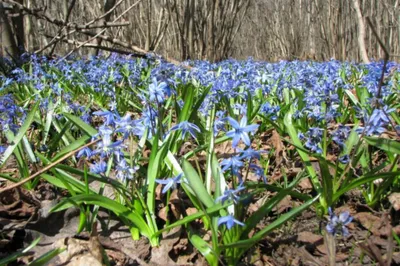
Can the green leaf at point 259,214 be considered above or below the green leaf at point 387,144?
below

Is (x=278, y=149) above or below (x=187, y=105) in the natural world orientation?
below

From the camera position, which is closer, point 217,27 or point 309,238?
point 309,238

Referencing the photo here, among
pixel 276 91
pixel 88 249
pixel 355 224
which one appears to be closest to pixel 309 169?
pixel 355 224

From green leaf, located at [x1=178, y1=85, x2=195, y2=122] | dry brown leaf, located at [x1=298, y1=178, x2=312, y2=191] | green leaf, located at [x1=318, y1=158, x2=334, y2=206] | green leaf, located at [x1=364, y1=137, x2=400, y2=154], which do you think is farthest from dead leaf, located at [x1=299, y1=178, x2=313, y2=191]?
green leaf, located at [x1=178, y1=85, x2=195, y2=122]

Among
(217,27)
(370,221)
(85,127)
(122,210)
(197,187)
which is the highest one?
(217,27)

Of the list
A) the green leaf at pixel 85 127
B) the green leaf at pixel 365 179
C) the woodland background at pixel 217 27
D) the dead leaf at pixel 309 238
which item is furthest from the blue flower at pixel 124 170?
the woodland background at pixel 217 27

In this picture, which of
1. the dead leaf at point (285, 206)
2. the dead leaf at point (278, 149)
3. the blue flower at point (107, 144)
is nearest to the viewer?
the blue flower at point (107, 144)

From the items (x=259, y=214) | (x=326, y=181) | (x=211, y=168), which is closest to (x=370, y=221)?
(x=326, y=181)

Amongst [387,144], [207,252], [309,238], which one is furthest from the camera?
[387,144]

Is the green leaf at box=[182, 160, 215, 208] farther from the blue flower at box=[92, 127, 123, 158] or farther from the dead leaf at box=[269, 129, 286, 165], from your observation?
the dead leaf at box=[269, 129, 286, 165]

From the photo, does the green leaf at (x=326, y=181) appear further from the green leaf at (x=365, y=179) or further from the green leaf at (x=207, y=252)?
the green leaf at (x=207, y=252)

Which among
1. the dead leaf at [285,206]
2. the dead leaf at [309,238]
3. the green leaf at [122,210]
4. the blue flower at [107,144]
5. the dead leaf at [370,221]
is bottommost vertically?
the dead leaf at [370,221]

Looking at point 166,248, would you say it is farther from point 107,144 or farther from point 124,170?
point 107,144

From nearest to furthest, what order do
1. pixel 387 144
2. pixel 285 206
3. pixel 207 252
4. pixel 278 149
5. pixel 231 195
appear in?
pixel 231 195, pixel 207 252, pixel 387 144, pixel 285 206, pixel 278 149
